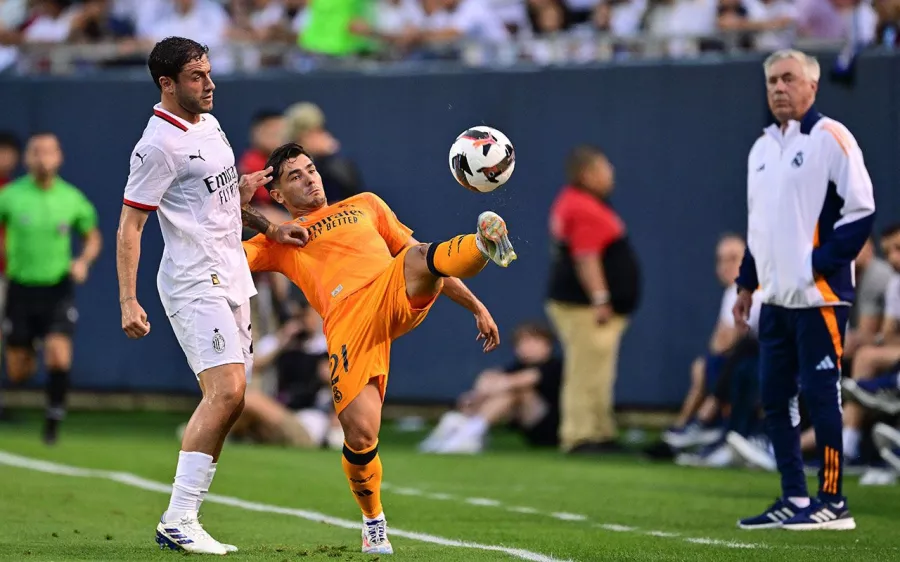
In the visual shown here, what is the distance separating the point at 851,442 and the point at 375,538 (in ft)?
18.4

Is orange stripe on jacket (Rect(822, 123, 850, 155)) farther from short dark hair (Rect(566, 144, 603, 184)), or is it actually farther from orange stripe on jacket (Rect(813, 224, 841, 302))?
short dark hair (Rect(566, 144, 603, 184))

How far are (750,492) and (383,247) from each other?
14.0 ft

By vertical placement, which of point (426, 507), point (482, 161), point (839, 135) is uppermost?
point (839, 135)

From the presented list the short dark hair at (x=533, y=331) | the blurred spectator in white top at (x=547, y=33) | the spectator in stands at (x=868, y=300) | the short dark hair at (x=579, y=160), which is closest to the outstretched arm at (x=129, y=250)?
the spectator in stands at (x=868, y=300)

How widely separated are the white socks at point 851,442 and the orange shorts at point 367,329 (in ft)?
17.8

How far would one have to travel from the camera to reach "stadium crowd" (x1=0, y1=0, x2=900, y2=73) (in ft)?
49.2

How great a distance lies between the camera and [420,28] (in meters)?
17.0

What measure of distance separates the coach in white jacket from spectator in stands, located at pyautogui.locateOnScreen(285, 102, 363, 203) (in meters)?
5.55

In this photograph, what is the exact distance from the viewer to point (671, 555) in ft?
25.2

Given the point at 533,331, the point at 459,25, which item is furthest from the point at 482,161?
the point at 459,25

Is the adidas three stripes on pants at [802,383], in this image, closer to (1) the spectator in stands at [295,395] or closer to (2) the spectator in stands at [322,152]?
(2) the spectator in stands at [322,152]

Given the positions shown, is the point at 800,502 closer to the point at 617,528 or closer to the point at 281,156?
the point at 617,528

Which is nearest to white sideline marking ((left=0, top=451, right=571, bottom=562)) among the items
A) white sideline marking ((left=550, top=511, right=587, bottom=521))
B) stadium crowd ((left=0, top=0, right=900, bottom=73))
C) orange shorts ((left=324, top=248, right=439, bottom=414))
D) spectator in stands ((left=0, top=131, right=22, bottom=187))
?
orange shorts ((left=324, top=248, right=439, bottom=414))

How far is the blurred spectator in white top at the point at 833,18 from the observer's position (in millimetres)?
14633
